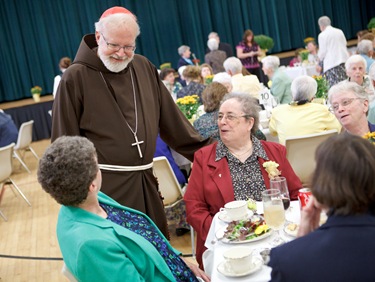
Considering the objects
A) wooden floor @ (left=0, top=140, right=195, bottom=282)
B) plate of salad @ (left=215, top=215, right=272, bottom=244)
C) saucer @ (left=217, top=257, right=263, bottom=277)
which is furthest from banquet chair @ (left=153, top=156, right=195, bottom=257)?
saucer @ (left=217, top=257, right=263, bottom=277)

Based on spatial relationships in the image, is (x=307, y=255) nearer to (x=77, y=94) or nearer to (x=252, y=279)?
(x=252, y=279)

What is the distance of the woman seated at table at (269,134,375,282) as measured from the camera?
4.81ft

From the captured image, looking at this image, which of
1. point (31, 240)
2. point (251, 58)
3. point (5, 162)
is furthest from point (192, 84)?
point (251, 58)

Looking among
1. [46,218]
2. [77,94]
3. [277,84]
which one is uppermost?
[77,94]

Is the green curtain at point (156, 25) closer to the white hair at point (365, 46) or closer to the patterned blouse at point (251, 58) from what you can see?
the patterned blouse at point (251, 58)

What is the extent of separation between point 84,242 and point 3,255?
3.81 metres

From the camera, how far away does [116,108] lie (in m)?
3.13

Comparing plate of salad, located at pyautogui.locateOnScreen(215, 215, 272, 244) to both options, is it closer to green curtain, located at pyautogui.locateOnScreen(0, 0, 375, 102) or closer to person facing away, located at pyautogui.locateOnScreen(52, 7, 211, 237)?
person facing away, located at pyautogui.locateOnScreen(52, 7, 211, 237)

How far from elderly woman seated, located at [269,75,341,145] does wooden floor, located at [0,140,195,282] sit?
4.16 feet

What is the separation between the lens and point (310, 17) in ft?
53.8

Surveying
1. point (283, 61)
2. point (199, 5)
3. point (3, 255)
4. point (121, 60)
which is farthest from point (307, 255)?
point (199, 5)

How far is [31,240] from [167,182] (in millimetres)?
1985

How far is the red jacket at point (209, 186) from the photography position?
3150 millimetres

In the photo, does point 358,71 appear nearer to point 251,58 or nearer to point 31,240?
point 31,240
